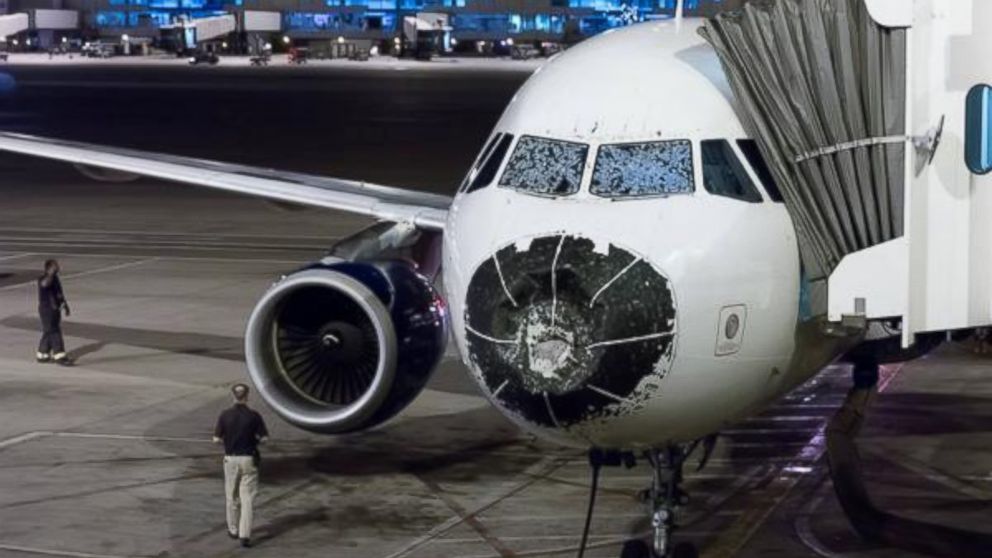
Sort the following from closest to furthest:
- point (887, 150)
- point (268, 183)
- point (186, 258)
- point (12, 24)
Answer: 1. point (887, 150)
2. point (268, 183)
3. point (186, 258)
4. point (12, 24)

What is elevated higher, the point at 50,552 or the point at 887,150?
the point at 887,150

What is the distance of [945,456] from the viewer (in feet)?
62.2

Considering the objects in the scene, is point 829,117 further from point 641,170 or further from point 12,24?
point 12,24

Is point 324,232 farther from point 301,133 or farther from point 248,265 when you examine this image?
point 301,133

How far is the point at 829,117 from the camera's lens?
12727 millimetres

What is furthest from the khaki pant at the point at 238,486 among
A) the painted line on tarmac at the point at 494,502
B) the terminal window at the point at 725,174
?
the terminal window at the point at 725,174

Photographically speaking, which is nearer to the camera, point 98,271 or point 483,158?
point 483,158

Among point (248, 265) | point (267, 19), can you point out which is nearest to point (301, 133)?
point (248, 265)

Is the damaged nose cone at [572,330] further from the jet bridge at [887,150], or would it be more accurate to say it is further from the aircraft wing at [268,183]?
the aircraft wing at [268,183]

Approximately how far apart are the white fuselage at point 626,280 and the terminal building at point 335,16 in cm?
15454

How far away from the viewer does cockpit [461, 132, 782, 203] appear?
12.4m

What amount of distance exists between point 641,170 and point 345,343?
6105 millimetres

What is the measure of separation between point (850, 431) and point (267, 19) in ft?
523

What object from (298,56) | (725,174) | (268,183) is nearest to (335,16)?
(298,56)
